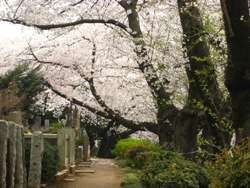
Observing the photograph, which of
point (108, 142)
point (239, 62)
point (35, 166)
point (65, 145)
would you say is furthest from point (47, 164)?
point (108, 142)

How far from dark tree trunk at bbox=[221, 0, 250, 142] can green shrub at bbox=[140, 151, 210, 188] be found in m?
0.89

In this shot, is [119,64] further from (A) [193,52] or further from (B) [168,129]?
(A) [193,52]

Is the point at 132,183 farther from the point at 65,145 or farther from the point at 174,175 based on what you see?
the point at 174,175

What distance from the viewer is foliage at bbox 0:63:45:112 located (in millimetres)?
22094

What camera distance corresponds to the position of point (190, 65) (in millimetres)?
10133

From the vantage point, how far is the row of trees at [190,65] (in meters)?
7.28

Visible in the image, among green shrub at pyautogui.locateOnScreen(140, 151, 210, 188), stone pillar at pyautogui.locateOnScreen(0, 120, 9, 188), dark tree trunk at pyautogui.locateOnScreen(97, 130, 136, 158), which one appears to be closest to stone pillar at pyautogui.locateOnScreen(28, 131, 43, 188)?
green shrub at pyautogui.locateOnScreen(140, 151, 210, 188)

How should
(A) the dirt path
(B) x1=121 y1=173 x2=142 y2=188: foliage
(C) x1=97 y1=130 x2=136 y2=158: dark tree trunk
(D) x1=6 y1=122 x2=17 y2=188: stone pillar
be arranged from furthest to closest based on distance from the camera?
(C) x1=97 y1=130 x2=136 y2=158: dark tree trunk, (A) the dirt path, (B) x1=121 y1=173 x2=142 y2=188: foliage, (D) x1=6 y1=122 x2=17 y2=188: stone pillar

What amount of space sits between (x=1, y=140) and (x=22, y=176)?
111cm

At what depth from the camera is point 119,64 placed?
20500mm

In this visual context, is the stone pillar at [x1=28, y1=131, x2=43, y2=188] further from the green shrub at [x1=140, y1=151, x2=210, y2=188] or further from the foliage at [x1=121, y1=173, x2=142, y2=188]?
the foliage at [x1=121, y1=173, x2=142, y2=188]

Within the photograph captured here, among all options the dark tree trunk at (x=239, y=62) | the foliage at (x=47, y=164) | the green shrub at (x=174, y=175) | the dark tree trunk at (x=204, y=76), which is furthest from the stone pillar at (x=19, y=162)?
the dark tree trunk at (x=204, y=76)

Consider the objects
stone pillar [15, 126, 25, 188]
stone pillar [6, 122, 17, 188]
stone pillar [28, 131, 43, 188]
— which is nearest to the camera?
stone pillar [6, 122, 17, 188]

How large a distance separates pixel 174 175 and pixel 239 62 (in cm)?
198
